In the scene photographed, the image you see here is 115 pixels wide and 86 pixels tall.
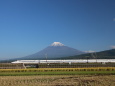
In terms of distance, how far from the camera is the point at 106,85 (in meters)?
16.8

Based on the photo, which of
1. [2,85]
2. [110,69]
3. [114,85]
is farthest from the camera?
[110,69]

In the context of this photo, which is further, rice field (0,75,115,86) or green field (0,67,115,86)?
green field (0,67,115,86)

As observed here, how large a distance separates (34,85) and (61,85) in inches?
98.0

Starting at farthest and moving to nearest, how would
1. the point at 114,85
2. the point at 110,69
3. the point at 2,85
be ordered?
the point at 110,69 < the point at 2,85 < the point at 114,85

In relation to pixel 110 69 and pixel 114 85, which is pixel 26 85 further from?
pixel 110 69

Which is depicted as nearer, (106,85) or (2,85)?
(106,85)

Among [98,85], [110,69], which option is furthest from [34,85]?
[110,69]

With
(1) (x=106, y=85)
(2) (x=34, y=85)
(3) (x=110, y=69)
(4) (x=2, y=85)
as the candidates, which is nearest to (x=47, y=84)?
(2) (x=34, y=85)

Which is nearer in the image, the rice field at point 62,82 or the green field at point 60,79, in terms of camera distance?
the rice field at point 62,82

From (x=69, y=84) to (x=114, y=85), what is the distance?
4.06 m

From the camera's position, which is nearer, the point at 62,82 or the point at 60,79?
the point at 62,82

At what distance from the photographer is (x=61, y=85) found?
17.5 meters

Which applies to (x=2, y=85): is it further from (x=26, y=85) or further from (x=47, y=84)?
(x=47, y=84)

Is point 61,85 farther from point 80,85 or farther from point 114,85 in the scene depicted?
point 114,85
